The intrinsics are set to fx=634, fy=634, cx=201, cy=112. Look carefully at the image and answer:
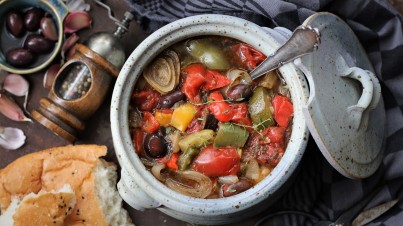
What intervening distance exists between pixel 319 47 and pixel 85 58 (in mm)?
1012

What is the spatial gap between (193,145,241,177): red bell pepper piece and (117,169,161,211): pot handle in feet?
0.66

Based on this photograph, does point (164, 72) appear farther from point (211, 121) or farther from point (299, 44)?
point (299, 44)

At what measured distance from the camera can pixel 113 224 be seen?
263 cm

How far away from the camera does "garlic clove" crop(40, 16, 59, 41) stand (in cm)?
272

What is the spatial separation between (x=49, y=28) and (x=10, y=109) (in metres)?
0.39

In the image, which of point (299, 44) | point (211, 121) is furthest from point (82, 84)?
point (299, 44)

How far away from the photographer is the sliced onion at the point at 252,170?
7.32 ft

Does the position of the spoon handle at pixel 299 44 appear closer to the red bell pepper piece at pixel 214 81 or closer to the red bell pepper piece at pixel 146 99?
the red bell pepper piece at pixel 214 81

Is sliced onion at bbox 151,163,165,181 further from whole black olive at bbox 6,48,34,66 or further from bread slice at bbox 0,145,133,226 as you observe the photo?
whole black olive at bbox 6,48,34,66

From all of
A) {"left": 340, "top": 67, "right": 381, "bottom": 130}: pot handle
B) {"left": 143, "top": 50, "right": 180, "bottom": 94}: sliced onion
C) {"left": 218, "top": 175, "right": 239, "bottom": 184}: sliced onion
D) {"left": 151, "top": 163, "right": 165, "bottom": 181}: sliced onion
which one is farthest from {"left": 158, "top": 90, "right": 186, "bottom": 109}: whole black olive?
{"left": 340, "top": 67, "right": 381, "bottom": 130}: pot handle

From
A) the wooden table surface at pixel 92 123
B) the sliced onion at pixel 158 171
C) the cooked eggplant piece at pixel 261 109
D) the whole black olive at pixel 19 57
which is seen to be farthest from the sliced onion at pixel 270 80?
the whole black olive at pixel 19 57

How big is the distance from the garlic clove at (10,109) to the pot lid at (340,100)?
1350 mm

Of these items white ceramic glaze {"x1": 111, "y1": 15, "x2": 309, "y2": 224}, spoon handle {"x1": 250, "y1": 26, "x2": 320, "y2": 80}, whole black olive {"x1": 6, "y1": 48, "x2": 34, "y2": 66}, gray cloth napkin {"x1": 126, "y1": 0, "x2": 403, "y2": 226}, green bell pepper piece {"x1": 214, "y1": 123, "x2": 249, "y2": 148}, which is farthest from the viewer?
whole black olive {"x1": 6, "y1": 48, "x2": 34, "y2": 66}

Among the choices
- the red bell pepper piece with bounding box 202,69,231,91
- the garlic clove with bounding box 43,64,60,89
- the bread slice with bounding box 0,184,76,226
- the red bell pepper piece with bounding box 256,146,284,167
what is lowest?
the bread slice with bounding box 0,184,76,226
